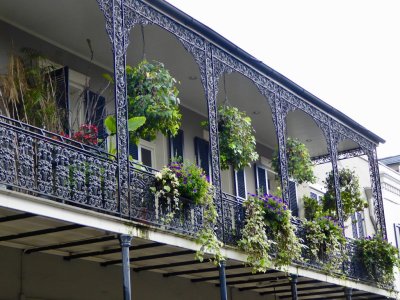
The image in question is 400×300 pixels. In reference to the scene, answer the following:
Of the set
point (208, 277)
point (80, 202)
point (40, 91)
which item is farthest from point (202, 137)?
point (80, 202)

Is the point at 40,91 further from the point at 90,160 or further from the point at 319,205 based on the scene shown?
the point at 319,205

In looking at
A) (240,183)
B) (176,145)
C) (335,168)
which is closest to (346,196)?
(335,168)

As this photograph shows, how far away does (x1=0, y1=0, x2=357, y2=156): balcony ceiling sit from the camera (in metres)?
11.5

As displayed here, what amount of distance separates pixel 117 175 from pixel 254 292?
735 cm

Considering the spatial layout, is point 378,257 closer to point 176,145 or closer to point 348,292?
point 348,292

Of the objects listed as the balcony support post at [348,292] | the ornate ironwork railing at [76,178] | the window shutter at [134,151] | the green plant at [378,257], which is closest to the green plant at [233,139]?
the window shutter at [134,151]

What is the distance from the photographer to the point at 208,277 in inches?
572

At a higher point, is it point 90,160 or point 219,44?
point 219,44

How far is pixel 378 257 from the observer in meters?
16.9

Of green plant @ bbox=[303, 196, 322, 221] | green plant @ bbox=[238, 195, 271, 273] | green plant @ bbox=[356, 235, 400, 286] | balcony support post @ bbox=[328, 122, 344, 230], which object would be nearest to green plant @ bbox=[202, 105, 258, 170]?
green plant @ bbox=[238, 195, 271, 273]

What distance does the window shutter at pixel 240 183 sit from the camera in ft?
55.5

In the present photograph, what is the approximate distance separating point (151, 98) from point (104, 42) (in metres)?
1.83

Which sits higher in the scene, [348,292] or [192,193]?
[192,193]

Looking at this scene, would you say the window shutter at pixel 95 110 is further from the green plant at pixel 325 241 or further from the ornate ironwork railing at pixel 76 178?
the green plant at pixel 325 241
